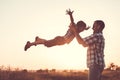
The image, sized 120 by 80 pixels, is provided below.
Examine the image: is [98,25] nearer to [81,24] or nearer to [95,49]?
[95,49]

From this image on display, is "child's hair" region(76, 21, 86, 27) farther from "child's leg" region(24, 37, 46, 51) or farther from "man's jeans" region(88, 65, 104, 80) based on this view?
"man's jeans" region(88, 65, 104, 80)

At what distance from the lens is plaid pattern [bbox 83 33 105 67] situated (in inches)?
375

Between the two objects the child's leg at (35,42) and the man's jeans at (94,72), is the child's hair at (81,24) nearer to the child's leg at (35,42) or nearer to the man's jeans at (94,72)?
the child's leg at (35,42)

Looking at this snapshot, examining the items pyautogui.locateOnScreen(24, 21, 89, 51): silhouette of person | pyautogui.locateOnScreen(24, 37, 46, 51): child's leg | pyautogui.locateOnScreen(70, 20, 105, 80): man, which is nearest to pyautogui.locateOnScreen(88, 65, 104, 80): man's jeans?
pyautogui.locateOnScreen(70, 20, 105, 80): man

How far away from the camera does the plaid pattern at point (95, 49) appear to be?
31.2 feet

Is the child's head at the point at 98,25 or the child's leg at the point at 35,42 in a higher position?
the child's head at the point at 98,25

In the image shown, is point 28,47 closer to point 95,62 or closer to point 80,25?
point 80,25

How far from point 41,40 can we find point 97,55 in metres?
2.79

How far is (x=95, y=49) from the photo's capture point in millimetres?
9586

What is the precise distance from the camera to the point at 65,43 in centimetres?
1120

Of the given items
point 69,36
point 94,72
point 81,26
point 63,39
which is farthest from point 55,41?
point 94,72

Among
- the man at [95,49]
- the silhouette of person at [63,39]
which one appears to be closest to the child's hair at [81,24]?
the silhouette of person at [63,39]

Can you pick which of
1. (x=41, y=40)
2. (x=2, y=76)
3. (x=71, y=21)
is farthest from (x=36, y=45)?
(x=2, y=76)

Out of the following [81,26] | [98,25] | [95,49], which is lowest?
[95,49]
